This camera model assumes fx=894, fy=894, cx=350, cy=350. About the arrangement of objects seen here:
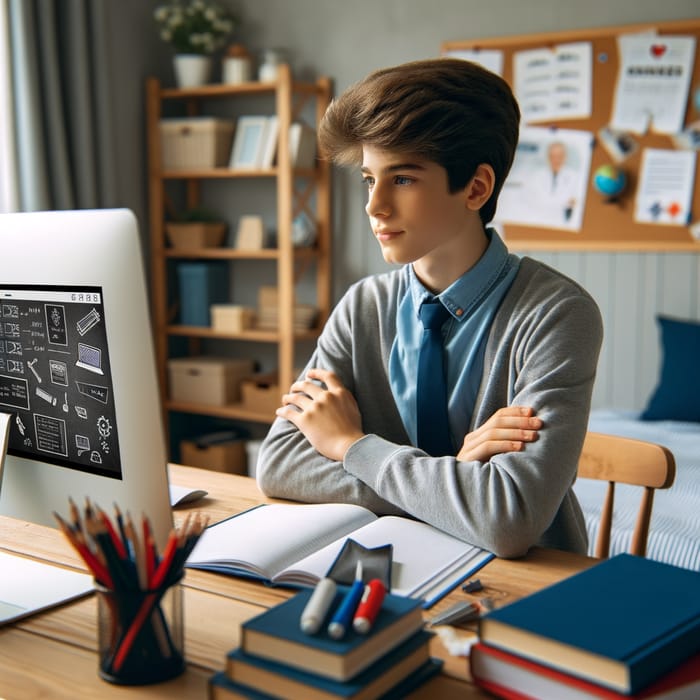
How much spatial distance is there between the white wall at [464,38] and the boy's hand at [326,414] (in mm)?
2297

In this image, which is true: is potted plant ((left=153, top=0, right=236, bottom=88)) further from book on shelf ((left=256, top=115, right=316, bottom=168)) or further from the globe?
the globe

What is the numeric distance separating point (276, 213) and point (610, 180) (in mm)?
1520

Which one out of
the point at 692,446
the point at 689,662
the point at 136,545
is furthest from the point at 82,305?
the point at 692,446

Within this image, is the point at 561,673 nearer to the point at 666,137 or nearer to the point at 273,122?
the point at 666,137

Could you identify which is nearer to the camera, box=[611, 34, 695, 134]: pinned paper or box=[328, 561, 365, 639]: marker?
box=[328, 561, 365, 639]: marker

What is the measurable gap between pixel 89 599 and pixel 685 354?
2.63m

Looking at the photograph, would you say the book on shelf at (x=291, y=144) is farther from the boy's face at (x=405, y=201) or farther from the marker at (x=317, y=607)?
the marker at (x=317, y=607)

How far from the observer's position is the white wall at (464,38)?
341cm

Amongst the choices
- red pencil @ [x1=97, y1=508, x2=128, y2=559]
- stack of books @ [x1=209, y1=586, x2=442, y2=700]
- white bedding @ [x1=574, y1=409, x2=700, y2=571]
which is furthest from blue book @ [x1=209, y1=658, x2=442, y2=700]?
white bedding @ [x1=574, y1=409, x2=700, y2=571]

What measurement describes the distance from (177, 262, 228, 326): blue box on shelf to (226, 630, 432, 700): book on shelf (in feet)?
11.3

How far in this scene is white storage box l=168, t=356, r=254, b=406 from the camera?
400cm

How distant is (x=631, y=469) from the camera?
58.4 inches

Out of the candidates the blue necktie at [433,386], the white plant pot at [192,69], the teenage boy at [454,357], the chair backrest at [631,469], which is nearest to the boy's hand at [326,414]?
the teenage boy at [454,357]

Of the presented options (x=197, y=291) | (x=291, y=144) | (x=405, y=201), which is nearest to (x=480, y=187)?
(x=405, y=201)
